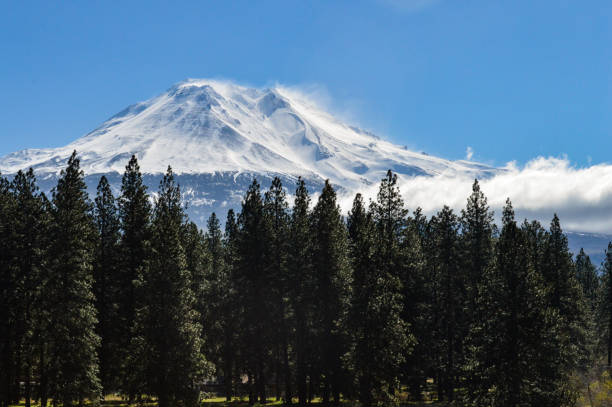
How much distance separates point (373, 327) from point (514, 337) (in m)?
8.68

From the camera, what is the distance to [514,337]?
3344 centimetres

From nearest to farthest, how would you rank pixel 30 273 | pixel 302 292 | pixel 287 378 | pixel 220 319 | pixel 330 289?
pixel 30 273 → pixel 330 289 → pixel 302 292 → pixel 287 378 → pixel 220 319

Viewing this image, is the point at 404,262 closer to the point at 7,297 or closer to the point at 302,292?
the point at 302,292

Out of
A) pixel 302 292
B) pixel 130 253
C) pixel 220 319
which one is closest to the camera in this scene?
pixel 130 253

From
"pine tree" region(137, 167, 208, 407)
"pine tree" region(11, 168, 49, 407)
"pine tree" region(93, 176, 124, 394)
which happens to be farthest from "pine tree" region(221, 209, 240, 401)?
"pine tree" region(11, 168, 49, 407)

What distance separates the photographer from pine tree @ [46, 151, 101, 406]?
35.0 m

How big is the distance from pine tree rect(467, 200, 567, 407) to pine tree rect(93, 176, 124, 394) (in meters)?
24.7

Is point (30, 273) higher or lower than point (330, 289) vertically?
higher

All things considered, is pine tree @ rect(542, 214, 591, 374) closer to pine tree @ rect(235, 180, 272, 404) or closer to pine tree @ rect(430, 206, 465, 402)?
pine tree @ rect(430, 206, 465, 402)

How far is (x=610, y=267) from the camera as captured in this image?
72312 mm

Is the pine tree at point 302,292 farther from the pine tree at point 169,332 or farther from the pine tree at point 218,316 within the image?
the pine tree at point 169,332

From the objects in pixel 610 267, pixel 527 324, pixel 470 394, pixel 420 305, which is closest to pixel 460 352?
pixel 420 305

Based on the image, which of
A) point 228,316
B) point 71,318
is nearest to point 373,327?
point 228,316

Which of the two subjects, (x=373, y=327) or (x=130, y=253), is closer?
(x=373, y=327)
